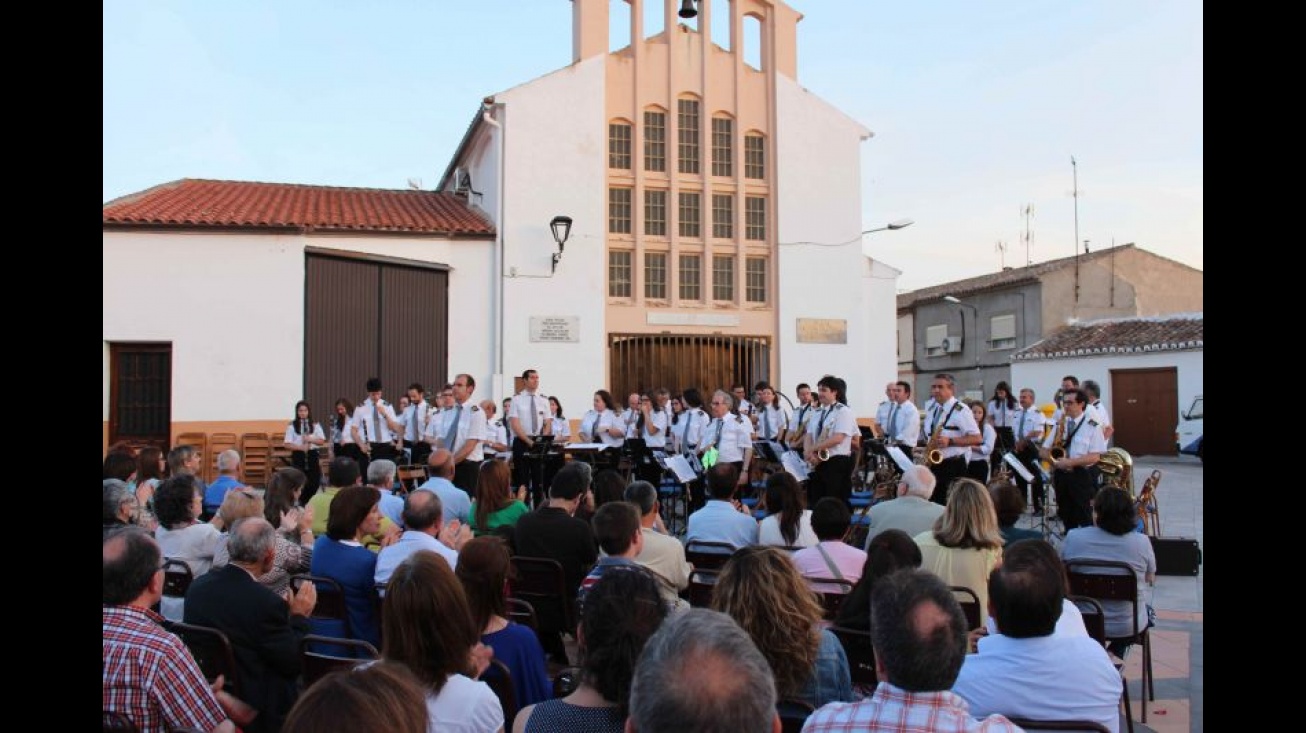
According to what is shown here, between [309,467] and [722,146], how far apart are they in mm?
10339

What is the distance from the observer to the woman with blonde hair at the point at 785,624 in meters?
3.45

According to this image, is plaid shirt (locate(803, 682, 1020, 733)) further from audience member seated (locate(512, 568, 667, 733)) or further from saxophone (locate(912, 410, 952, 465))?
saxophone (locate(912, 410, 952, 465))

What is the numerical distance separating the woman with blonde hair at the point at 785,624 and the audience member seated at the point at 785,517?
9.03 ft

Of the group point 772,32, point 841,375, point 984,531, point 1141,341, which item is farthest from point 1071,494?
point 1141,341

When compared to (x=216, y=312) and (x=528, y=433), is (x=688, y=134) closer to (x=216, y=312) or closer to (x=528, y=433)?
(x=528, y=433)

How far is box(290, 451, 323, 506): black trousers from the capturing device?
1536 cm

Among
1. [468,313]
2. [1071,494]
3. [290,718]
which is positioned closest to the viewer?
[290,718]

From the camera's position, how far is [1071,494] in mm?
11359

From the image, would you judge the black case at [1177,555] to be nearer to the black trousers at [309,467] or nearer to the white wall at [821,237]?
the white wall at [821,237]

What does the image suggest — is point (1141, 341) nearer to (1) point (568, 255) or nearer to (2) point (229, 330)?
(1) point (568, 255)

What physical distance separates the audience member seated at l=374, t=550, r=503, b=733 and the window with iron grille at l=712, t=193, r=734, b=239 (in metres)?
17.5

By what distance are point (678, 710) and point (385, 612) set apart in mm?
1663

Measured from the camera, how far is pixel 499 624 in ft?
12.8

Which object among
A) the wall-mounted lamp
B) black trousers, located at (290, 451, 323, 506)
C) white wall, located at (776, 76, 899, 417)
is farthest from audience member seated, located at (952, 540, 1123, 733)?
white wall, located at (776, 76, 899, 417)
